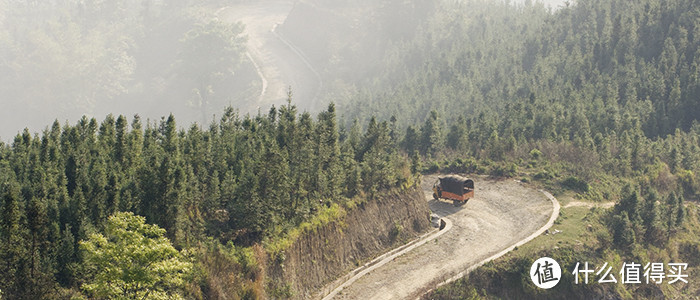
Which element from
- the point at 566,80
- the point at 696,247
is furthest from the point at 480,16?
the point at 696,247

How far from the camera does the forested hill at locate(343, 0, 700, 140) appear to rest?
350ft

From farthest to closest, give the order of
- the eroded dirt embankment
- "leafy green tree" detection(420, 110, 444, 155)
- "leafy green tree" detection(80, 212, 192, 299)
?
"leafy green tree" detection(420, 110, 444, 155)
the eroded dirt embankment
"leafy green tree" detection(80, 212, 192, 299)

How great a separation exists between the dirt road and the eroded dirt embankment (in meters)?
2.17

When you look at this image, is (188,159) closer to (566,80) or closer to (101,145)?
(101,145)

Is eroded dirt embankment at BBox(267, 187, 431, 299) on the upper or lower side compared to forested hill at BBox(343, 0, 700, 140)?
lower

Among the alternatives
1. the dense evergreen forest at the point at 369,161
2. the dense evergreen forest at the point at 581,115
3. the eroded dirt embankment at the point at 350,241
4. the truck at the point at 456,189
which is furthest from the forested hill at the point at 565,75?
the eroded dirt embankment at the point at 350,241

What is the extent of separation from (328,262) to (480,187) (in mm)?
34760

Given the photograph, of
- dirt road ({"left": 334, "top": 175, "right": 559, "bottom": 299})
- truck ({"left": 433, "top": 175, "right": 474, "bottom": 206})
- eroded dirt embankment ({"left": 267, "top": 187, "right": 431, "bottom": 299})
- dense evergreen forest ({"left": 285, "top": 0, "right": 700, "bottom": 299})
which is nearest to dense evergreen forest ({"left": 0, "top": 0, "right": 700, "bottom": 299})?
dense evergreen forest ({"left": 285, "top": 0, "right": 700, "bottom": 299})

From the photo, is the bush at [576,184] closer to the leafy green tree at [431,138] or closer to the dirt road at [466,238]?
the dirt road at [466,238]

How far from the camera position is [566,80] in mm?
125062

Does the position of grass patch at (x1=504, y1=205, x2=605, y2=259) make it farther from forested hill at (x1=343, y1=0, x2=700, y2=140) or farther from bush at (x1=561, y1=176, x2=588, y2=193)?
forested hill at (x1=343, y1=0, x2=700, y2=140)

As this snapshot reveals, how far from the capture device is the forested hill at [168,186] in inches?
1411

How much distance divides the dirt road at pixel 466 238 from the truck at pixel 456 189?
999 millimetres

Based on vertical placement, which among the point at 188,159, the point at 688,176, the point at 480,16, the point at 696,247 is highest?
the point at 480,16
